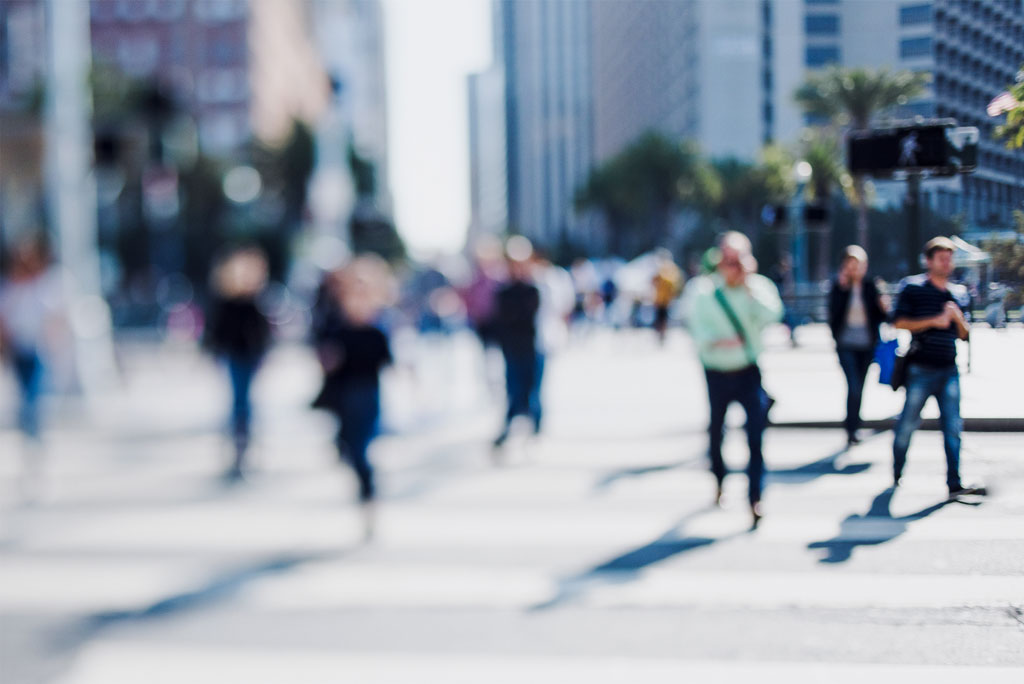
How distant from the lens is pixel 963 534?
331 cm

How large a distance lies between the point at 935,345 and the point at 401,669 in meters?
2.36

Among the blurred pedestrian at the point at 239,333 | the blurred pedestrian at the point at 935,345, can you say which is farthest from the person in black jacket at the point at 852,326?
the blurred pedestrian at the point at 239,333

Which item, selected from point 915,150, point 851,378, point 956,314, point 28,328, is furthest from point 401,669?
point 28,328

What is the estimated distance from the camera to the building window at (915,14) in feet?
7.09

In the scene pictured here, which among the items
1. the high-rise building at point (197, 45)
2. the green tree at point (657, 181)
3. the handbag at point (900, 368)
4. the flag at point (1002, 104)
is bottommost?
the handbag at point (900, 368)

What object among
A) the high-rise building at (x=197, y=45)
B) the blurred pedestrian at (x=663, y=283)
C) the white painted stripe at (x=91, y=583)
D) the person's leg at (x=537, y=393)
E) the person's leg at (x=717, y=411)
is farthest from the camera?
the high-rise building at (x=197, y=45)

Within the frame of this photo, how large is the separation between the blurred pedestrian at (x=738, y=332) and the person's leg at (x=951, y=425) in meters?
4.26

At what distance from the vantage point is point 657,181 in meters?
69.7

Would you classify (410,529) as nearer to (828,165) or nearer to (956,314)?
(828,165)

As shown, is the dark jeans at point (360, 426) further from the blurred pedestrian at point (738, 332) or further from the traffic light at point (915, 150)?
the traffic light at point (915, 150)

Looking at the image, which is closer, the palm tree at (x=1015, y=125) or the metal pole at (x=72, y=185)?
the palm tree at (x=1015, y=125)

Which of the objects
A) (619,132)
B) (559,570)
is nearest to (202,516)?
(559,570)

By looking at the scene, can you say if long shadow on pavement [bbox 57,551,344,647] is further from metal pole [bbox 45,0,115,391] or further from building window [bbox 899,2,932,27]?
metal pole [bbox 45,0,115,391]

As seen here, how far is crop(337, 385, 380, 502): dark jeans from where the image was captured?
713 cm
